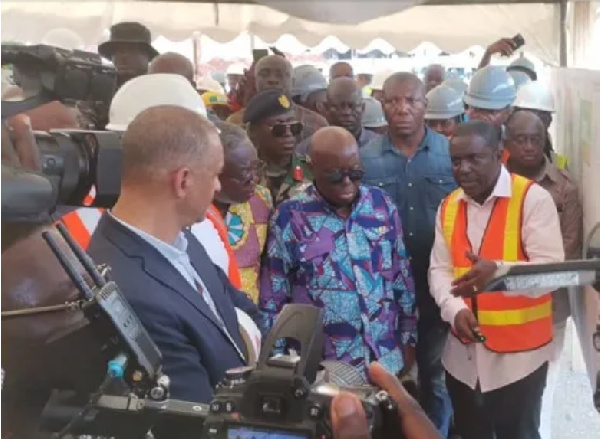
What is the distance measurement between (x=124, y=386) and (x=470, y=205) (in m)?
2.08

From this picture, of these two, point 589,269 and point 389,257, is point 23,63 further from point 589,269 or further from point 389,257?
point 389,257

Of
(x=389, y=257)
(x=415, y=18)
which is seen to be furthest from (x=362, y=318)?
(x=415, y=18)

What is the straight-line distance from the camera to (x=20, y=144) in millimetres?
942

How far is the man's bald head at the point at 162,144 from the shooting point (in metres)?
1.74

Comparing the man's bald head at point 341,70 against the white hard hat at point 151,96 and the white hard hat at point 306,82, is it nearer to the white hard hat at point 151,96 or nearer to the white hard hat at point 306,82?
the white hard hat at point 306,82

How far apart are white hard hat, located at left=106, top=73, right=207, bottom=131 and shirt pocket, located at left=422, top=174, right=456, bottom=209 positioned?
3.96 feet

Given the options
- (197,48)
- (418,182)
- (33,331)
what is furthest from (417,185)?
(197,48)

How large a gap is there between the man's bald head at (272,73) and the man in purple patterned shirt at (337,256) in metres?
1.88

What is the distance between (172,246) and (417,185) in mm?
1749

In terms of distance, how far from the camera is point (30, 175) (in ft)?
2.89

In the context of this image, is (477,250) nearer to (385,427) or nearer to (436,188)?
(436,188)

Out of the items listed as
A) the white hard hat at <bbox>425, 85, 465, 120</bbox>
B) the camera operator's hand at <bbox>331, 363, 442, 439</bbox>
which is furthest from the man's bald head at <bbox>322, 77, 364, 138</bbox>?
the camera operator's hand at <bbox>331, 363, 442, 439</bbox>

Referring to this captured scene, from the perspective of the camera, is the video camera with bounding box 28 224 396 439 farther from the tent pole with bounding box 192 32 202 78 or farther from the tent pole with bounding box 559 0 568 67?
the tent pole with bounding box 192 32 202 78

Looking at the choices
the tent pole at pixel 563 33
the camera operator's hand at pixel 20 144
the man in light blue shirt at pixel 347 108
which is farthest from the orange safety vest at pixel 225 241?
the tent pole at pixel 563 33
